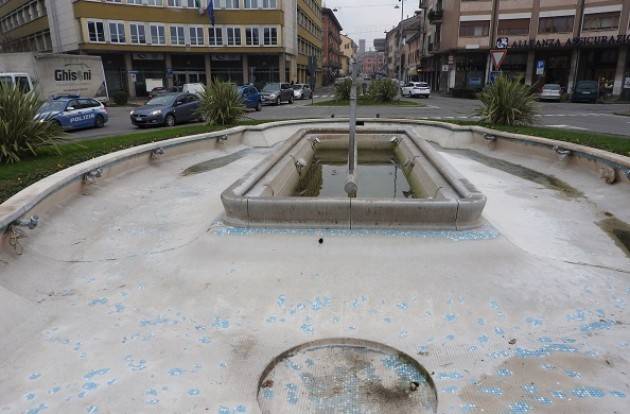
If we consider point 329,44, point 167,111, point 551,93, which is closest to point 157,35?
point 167,111

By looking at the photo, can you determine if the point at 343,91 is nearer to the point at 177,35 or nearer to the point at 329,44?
the point at 177,35

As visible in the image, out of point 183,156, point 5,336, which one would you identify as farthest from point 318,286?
point 183,156

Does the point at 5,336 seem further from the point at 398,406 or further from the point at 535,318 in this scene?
the point at 535,318

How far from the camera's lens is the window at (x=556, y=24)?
141 ft

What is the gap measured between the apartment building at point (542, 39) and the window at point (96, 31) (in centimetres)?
3498

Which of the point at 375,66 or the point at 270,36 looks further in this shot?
the point at 270,36

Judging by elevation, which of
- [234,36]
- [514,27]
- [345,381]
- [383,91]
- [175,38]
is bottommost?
[345,381]

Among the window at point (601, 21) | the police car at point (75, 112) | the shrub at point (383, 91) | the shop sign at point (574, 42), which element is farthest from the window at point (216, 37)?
the window at point (601, 21)

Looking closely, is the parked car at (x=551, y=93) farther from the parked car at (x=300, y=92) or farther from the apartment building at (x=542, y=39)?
the parked car at (x=300, y=92)

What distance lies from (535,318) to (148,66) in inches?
2001

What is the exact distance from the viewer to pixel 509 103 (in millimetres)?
14008

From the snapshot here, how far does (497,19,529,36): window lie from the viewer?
44625 millimetres

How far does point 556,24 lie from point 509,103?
121ft

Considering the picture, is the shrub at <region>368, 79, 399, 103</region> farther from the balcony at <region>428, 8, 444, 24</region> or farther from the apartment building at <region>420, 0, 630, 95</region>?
the balcony at <region>428, 8, 444, 24</region>
